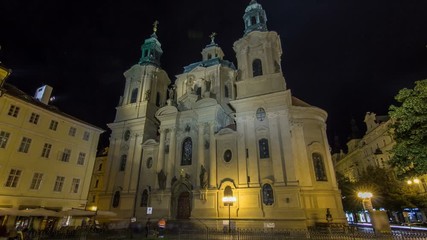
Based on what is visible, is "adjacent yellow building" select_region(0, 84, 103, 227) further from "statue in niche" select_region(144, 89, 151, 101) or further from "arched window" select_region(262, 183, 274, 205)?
"arched window" select_region(262, 183, 274, 205)

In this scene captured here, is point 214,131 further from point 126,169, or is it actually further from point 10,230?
point 10,230

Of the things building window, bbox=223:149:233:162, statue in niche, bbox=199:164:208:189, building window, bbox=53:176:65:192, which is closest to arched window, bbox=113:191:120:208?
building window, bbox=53:176:65:192

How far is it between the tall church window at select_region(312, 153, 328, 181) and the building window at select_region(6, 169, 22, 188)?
27.0 metres

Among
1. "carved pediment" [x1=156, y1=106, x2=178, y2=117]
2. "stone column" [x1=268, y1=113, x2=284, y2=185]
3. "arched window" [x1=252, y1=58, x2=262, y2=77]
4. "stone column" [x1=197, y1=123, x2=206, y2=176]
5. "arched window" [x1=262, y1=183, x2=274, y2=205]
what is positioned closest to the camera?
"arched window" [x1=262, y1=183, x2=274, y2=205]

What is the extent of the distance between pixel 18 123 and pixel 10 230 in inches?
334

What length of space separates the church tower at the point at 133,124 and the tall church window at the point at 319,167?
2009 cm

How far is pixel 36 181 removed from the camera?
2052 centimetres

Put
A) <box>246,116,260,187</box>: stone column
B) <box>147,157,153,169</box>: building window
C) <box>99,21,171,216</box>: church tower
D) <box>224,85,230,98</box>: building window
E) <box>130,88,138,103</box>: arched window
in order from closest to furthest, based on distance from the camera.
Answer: <box>246,116,260,187</box>: stone column, <box>99,21,171,216</box>: church tower, <box>147,157,153,169</box>: building window, <box>224,85,230,98</box>: building window, <box>130,88,138,103</box>: arched window

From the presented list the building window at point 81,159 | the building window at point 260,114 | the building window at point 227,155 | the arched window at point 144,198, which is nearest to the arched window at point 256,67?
the building window at point 260,114

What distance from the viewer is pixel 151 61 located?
36.0m

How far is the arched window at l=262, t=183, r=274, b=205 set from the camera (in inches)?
836

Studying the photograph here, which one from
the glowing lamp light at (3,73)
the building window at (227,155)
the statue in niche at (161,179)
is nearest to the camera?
the glowing lamp light at (3,73)

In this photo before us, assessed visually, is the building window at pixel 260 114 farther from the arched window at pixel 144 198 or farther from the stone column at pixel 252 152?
the arched window at pixel 144 198

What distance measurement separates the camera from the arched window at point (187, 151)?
27.1m
